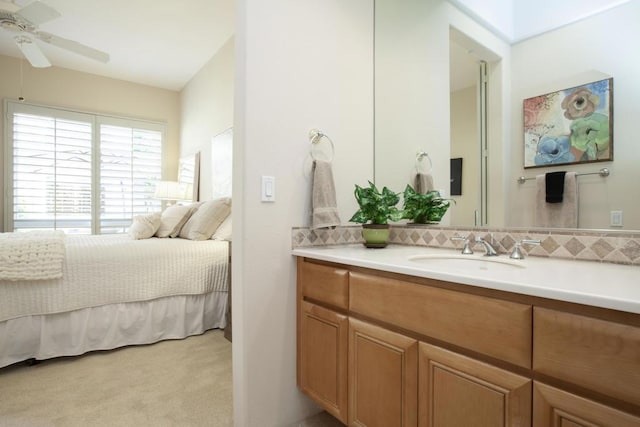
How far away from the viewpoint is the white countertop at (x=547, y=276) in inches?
26.6

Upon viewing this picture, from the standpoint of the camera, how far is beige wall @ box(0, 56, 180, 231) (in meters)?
4.08

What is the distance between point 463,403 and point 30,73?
581 cm

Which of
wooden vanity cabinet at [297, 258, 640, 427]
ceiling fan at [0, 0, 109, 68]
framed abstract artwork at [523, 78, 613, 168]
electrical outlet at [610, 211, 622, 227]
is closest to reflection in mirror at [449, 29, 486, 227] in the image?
framed abstract artwork at [523, 78, 613, 168]

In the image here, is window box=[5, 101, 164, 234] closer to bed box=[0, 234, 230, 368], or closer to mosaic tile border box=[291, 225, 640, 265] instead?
bed box=[0, 234, 230, 368]

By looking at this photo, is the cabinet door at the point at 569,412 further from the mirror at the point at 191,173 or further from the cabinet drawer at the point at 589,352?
the mirror at the point at 191,173

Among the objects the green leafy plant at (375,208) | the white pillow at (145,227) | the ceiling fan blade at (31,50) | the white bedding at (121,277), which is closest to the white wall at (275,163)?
the green leafy plant at (375,208)

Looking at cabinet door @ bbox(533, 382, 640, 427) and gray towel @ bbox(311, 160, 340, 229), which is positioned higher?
gray towel @ bbox(311, 160, 340, 229)

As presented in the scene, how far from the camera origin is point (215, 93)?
13.0 ft

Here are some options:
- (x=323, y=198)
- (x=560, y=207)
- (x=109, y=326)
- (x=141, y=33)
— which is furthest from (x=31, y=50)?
Answer: (x=560, y=207)

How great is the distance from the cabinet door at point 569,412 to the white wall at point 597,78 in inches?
28.1

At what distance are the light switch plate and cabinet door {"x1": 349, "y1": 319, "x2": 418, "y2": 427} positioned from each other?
652mm

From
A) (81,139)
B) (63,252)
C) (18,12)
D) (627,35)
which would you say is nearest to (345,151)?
(627,35)

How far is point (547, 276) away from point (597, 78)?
0.81 meters

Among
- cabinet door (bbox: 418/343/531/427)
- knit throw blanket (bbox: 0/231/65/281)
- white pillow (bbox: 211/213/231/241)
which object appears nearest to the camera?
cabinet door (bbox: 418/343/531/427)
